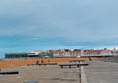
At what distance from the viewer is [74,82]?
29.1ft

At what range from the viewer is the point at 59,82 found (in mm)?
8961

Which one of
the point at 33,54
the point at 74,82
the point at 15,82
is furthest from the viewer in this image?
the point at 33,54

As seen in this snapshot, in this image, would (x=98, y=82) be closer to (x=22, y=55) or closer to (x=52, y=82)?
(x=52, y=82)

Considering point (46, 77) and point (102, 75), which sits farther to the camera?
point (46, 77)

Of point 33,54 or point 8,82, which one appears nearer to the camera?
point 8,82

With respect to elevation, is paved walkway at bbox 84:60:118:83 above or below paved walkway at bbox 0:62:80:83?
above

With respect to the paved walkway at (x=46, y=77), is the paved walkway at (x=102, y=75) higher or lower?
higher

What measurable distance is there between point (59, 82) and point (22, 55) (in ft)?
516

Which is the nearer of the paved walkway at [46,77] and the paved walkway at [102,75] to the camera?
the paved walkway at [102,75]

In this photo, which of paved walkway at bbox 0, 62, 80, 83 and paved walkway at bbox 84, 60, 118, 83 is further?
paved walkway at bbox 0, 62, 80, 83

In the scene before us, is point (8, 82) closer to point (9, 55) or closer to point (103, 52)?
point (9, 55)

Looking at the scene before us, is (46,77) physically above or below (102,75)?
below

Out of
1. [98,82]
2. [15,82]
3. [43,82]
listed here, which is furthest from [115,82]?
[15,82]

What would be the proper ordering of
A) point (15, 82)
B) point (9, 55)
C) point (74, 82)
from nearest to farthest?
point (74, 82) → point (15, 82) → point (9, 55)
